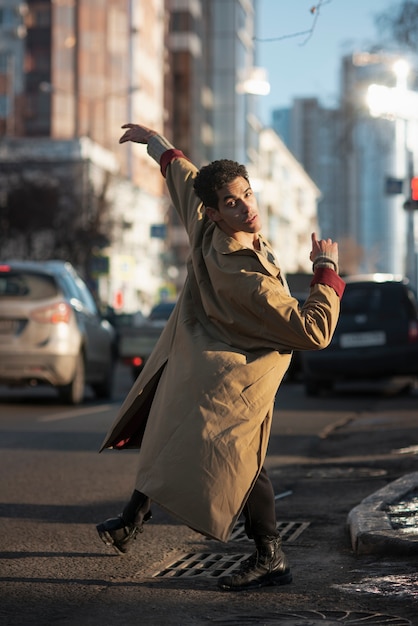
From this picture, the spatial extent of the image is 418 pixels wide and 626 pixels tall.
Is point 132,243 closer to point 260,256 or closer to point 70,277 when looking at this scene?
point 70,277

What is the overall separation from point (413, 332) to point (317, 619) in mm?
14663

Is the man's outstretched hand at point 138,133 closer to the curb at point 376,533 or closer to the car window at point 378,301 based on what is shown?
the curb at point 376,533

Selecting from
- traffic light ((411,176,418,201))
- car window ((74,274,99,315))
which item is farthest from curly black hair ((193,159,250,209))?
traffic light ((411,176,418,201))

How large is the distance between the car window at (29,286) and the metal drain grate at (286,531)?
967cm

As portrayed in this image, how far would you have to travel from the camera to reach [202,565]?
6.22 metres

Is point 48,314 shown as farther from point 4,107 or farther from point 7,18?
point 7,18

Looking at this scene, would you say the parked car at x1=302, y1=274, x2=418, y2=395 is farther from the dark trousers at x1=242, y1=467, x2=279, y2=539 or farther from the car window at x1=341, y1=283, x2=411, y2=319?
the dark trousers at x1=242, y1=467, x2=279, y2=539

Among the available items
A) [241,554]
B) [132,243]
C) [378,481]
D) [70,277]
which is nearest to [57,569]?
[241,554]

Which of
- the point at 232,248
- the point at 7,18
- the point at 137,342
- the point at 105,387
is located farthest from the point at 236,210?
the point at 7,18

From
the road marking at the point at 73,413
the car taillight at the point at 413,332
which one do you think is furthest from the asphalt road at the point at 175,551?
the car taillight at the point at 413,332

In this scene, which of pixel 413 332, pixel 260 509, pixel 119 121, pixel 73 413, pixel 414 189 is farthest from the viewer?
pixel 119 121

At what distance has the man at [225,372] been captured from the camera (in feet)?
17.4

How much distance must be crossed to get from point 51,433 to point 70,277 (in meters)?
4.64

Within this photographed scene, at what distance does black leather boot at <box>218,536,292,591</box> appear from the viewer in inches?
220
